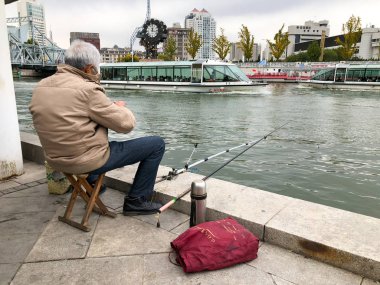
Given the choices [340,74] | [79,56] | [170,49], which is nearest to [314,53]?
[170,49]

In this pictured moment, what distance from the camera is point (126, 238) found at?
295 centimetres

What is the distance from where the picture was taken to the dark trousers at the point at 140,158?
3.03 meters

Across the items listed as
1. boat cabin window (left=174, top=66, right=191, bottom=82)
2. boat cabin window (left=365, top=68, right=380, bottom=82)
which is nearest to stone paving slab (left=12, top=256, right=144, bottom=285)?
boat cabin window (left=174, top=66, right=191, bottom=82)

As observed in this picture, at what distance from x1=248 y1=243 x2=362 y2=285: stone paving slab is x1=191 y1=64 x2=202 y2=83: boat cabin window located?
2783cm

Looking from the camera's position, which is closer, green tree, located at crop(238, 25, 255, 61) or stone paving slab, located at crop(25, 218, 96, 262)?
stone paving slab, located at crop(25, 218, 96, 262)

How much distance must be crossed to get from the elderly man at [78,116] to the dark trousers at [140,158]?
0.01 metres

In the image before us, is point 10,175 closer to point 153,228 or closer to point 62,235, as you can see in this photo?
point 62,235

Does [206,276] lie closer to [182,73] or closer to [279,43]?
[182,73]

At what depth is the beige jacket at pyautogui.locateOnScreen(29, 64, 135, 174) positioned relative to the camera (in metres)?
2.67

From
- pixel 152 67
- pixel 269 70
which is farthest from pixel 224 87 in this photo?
pixel 269 70

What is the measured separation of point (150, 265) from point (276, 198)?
1551 millimetres

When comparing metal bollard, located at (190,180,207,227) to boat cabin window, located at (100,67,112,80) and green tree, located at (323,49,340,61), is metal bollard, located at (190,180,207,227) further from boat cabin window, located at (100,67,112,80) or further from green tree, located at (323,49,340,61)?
green tree, located at (323,49,340,61)

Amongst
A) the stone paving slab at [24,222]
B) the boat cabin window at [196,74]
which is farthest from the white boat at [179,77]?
the stone paving slab at [24,222]

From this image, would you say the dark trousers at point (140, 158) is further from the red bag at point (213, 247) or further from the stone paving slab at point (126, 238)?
the red bag at point (213, 247)
